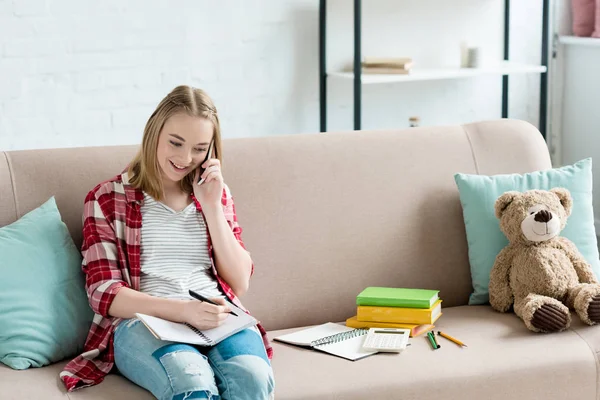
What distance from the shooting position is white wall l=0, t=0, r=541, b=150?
3301 millimetres

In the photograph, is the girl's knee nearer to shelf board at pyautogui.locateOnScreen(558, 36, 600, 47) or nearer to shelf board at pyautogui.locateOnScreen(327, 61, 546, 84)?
shelf board at pyautogui.locateOnScreen(327, 61, 546, 84)

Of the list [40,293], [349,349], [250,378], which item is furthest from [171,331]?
[349,349]

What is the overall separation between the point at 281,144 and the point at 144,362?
80 cm

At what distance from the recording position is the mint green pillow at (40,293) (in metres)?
1.97

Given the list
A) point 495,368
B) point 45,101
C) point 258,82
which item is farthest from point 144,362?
point 258,82

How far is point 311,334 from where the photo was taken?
2.22m

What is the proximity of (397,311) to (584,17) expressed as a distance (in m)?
2.30

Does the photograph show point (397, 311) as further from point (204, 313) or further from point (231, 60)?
point (231, 60)

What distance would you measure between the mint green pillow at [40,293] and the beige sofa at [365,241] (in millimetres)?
51

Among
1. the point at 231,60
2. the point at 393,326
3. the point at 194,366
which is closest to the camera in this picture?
the point at 194,366

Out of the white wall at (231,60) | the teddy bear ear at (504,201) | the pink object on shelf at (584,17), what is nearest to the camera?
the teddy bear ear at (504,201)

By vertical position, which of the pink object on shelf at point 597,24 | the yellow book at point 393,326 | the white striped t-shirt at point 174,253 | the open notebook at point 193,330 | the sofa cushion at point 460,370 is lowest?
the sofa cushion at point 460,370

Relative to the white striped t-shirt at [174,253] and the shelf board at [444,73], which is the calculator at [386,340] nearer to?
the white striped t-shirt at [174,253]

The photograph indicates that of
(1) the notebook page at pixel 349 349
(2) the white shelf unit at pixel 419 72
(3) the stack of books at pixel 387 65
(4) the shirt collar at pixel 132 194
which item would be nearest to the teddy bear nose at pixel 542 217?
(1) the notebook page at pixel 349 349
